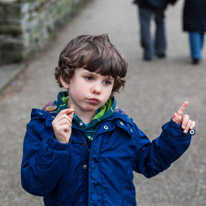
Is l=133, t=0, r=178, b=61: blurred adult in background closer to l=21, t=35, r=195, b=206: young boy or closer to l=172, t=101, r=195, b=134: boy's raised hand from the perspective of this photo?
l=21, t=35, r=195, b=206: young boy

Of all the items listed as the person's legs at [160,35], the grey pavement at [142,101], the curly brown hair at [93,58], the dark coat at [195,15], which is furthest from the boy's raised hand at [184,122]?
the person's legs at [160,35]

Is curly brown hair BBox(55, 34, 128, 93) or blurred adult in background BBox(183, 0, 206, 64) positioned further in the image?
blurred adult in background BBox(183, 0, 206, 64)

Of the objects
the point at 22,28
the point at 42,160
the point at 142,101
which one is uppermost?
the point at 42,160

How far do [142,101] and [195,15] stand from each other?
6.52ft

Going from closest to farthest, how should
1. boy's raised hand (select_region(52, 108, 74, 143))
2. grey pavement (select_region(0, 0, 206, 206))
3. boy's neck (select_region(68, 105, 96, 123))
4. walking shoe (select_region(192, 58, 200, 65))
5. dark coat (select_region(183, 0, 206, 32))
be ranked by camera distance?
boy's raised hand (select_region(52, 108, 74, 143)) < boy's neck (select_region(68, 105, 96, 123)) < grey pavement (select_region(0, 0, 206, 206)) < dark coat (select_region(183, 0, 206, 32)) < walking shoe (select_region(192, 58, 200, 65))

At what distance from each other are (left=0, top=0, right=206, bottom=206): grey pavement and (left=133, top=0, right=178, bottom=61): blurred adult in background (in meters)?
0.19

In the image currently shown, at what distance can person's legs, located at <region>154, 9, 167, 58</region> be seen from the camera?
267 inches

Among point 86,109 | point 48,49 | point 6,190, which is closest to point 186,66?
point 48,49

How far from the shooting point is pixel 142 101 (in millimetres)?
5176

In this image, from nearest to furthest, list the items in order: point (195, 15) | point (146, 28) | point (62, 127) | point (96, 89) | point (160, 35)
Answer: point (62, 127) < point (96, 89) < point (195, 15) < point (146, 28) < point (160, 35)

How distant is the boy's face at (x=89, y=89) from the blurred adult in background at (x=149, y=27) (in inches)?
182

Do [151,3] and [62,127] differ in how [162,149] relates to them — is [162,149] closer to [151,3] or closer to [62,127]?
[62,127]

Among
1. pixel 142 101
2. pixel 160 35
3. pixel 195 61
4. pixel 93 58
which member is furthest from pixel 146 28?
pixel 93 58

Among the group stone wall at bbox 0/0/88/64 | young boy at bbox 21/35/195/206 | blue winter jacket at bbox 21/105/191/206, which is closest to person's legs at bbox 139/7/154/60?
stone wall at bbox 0/0/88/64
